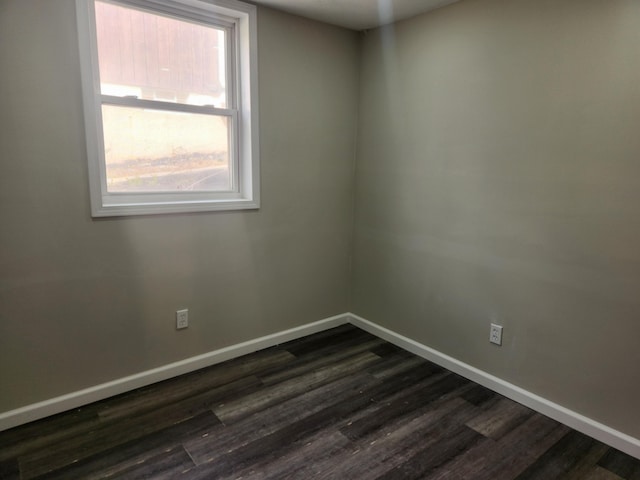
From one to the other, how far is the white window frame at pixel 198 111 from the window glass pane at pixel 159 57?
0.05m

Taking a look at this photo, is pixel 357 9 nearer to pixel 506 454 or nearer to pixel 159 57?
pixel 159 57

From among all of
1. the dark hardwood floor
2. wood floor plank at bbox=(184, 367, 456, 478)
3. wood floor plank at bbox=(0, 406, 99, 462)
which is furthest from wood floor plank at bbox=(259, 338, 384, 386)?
wood floor plank at bbox=(0, 406, 99, 462)

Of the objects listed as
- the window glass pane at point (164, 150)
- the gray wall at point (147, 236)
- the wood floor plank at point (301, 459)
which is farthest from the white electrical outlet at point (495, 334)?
the window glass pane at point (164, 150)

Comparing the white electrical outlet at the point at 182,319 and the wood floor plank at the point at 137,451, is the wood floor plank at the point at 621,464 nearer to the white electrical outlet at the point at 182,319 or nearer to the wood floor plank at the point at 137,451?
the wood floor plank at the point at 137,451

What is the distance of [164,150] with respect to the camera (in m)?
2.37

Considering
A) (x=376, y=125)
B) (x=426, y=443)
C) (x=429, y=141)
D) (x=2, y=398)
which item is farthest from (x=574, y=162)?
(x=2, y=398)

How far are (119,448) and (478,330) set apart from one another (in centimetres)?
205

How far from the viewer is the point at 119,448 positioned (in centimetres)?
189

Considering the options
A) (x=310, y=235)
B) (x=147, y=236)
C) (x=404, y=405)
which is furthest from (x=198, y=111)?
(x=404, y=405)

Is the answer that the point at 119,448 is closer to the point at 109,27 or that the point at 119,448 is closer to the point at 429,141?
the point at 109,27

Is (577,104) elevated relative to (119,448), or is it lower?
elevated

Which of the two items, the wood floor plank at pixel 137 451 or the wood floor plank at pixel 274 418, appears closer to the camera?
the wood floor plank at pixel 137 451

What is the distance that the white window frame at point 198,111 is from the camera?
201 cm

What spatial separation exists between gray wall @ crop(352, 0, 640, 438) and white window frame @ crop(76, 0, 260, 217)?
917 millimetres
